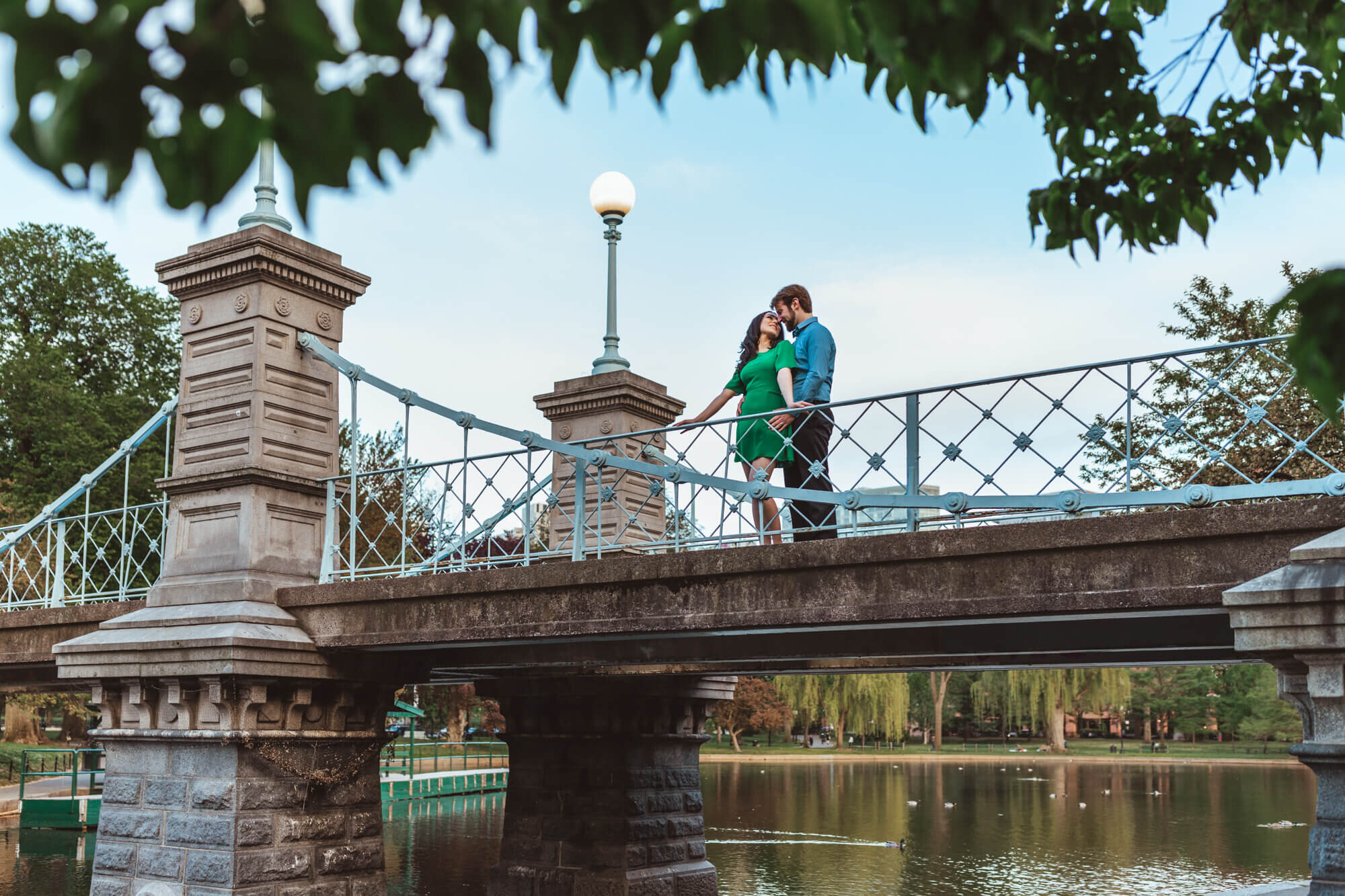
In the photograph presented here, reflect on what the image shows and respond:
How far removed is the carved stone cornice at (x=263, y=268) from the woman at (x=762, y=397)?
9.79ft

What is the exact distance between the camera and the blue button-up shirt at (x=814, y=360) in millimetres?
8742

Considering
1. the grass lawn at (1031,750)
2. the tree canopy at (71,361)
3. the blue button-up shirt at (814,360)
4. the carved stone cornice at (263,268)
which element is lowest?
the grass lawn at (1031,750)

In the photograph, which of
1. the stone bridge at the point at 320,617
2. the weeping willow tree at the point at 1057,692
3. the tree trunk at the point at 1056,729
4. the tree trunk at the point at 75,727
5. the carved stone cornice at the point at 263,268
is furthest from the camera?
the tree trunk at the point at 1056,729

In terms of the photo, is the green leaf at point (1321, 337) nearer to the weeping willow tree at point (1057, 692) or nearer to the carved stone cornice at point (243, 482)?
the carved stone cornice at point (243, 482)

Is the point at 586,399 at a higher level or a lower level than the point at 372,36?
higher

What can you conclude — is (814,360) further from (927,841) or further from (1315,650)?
(927,841)

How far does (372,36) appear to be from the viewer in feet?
5.97

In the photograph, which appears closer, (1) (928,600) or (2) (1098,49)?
(2) (1098,49)

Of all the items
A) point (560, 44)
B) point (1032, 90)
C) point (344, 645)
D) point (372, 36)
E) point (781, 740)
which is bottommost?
point (781, 740)

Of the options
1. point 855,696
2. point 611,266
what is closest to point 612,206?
point 611,266

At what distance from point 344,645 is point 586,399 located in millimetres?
3934

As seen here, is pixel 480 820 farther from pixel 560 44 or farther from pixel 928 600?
pixel 560 44

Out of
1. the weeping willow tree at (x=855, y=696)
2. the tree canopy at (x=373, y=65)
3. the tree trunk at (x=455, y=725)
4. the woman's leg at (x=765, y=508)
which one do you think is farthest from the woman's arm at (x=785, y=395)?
the weeping willow tree at (x=855, y=696)

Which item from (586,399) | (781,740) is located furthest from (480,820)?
(781,740)
